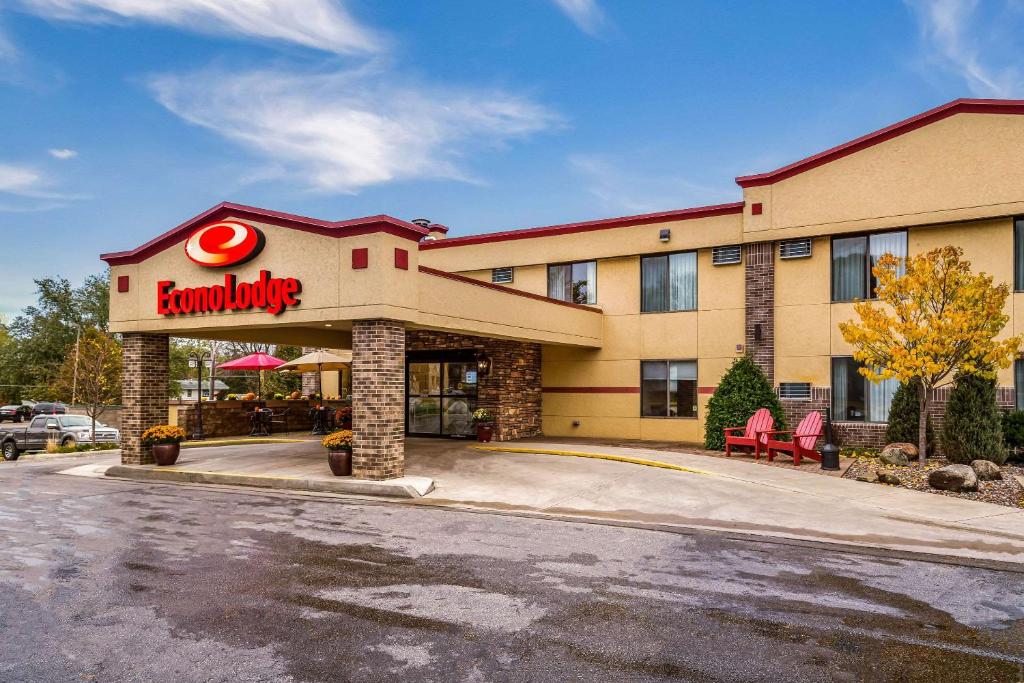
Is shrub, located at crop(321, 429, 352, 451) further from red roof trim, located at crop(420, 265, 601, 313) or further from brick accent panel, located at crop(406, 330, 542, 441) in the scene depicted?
brick accent panel, located at crop(406, 330, 542, 441)

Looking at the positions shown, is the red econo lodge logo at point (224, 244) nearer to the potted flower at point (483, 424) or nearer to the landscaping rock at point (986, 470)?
the potted flower at point (483, 424)

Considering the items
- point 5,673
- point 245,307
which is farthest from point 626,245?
point 5,673

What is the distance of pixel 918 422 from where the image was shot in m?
16.5

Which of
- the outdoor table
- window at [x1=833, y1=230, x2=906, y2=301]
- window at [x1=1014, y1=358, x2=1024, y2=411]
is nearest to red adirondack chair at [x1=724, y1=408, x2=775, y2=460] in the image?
window at [x1=833, y1=230, x2=906, y2=301]

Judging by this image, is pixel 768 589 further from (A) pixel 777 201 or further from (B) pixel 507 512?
(A) pixel 777 201

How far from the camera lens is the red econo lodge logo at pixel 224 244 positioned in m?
15.2

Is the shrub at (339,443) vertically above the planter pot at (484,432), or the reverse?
the shrub at (339,443)

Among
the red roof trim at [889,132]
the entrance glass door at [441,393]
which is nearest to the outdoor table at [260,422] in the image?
the entrance glass door at [441,393]

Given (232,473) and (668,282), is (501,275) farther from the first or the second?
(232,473)

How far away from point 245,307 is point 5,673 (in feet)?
35.3

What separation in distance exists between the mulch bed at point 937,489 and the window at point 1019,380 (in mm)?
1853

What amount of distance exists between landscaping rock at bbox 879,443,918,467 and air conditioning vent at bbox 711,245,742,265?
259 inches

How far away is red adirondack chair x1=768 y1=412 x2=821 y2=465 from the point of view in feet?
53.0

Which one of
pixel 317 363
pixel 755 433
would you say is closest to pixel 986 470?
pixel 755 433
